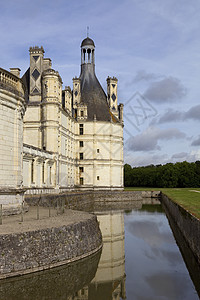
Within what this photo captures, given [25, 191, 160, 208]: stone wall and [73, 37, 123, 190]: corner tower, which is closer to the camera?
[25, 191, 160, 208]: stone wall

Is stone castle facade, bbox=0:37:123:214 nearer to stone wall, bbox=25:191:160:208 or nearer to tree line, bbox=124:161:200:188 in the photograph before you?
stone wall, bbox=25:191:160:208

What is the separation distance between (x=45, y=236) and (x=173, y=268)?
6.24 meters

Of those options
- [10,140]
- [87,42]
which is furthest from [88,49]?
[10,140]

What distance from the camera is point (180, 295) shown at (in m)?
11.6

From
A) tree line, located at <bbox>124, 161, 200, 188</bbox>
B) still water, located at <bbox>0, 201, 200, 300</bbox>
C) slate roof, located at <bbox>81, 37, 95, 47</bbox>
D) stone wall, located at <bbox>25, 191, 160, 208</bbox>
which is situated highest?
slate roof, located at <bbox>81, 37, 95, 47</bbox>

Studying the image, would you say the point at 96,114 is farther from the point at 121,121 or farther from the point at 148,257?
the point at 148,257

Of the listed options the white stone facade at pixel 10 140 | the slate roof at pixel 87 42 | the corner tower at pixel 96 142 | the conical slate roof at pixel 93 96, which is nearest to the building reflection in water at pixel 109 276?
the white stone facade at pixel 10 140

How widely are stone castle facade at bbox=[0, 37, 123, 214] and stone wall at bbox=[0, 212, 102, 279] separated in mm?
5674

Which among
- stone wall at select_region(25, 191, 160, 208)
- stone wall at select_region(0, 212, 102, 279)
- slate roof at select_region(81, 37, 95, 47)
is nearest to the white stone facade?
stone wall at select_region(0, 212, 102, 279)

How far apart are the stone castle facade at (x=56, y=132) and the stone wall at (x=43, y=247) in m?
5.67

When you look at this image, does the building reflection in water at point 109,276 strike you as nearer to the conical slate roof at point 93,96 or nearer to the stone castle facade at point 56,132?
the stone castle facade at point 56,132

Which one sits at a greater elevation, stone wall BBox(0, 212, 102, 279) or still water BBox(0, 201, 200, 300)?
stone wall BBox(0, 212, 102, 279)

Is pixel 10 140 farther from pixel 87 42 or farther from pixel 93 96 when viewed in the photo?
pixel 87 42

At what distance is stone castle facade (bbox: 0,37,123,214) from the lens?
62.6 feet
